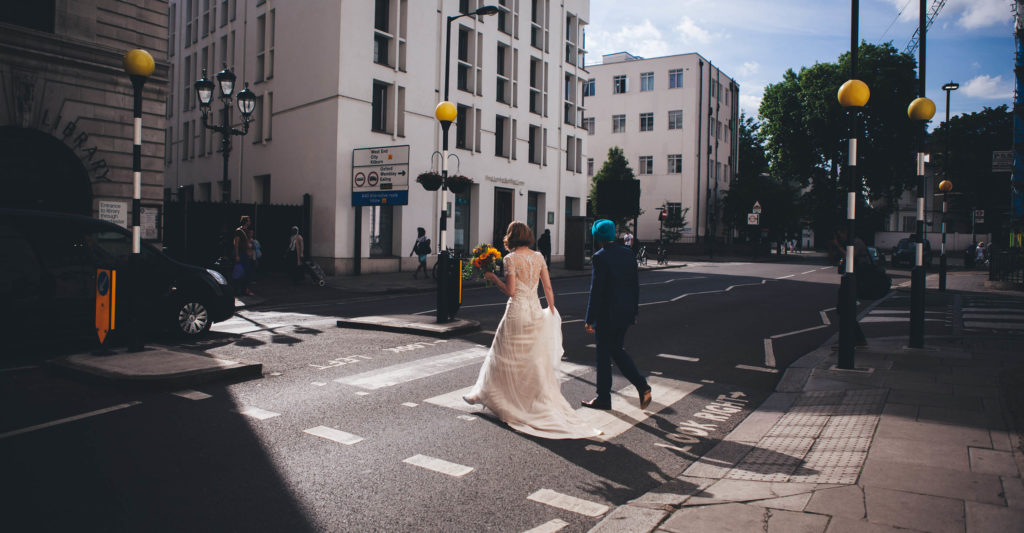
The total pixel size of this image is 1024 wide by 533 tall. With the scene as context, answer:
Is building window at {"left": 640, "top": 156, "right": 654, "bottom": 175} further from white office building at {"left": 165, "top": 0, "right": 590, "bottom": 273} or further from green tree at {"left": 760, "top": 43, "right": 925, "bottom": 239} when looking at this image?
white office building at {"left": 165, "top": 0, "right": 590, "bottom": 273}

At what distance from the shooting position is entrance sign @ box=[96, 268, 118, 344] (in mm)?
7648

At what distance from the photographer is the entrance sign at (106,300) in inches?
301

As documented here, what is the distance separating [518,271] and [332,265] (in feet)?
60.4

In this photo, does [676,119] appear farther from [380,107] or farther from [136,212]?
[136,212]

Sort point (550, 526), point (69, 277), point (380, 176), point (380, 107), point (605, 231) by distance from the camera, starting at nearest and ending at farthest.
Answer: point (550, 526) < point (605, 231) < point (69, 277) < point (380, 176) < point (380, 107)

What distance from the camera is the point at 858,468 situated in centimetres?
439

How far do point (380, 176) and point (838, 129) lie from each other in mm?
36716

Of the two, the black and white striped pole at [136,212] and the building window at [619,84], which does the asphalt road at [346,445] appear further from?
the building window at [619,84]

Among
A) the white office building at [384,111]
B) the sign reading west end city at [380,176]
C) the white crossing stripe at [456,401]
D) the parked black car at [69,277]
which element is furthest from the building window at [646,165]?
the white crossing stripe at [456,401]

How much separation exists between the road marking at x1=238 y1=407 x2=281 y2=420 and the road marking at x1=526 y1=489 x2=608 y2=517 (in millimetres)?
2807

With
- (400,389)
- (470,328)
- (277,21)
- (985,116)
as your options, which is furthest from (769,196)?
(400,389)

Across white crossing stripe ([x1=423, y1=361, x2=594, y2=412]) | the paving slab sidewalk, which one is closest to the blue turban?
white crossing stripe ([x1=423, y1=361, x2=594, y2=412])

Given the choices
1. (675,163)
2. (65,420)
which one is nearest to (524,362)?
(65,420)

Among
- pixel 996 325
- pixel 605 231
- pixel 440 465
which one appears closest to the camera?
pixel 440 465
